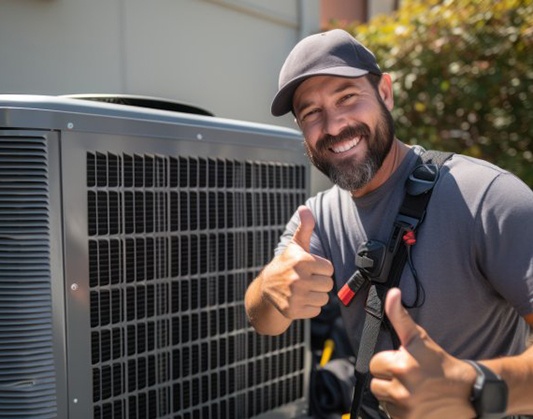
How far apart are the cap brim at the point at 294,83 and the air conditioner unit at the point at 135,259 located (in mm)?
295

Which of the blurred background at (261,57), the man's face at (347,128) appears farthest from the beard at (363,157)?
the blurred background at (261,57)

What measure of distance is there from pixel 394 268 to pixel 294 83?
2.04 ft

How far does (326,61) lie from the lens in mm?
1857

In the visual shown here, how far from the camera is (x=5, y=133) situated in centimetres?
169

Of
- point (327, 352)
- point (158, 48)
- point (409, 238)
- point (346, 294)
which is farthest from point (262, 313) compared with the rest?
point (327, 352)

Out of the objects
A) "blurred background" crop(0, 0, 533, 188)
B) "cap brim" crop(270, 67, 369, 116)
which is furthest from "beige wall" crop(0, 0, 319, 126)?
"cap brim" crop(270, 67, 369, 116)

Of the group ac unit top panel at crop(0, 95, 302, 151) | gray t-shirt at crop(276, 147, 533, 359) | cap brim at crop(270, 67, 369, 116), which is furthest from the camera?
cap brim at crop(270, 67, 369, 116)

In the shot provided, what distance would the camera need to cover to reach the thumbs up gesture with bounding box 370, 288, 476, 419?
4.15 ft

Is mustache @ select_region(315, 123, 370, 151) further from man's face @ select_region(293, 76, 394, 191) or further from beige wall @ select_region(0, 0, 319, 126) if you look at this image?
beige wall @ select_region(0, 0, 319, 126)

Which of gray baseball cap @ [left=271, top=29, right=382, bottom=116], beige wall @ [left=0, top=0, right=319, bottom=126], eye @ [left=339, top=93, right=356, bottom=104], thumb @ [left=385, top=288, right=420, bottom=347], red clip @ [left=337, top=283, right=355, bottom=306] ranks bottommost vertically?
red clip @ [left=337, top=283, right=355, bottom=306]

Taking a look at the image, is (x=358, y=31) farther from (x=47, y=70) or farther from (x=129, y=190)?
(x=129, y=190)

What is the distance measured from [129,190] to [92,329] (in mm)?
425

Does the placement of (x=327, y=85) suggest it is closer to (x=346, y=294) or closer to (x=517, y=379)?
(x=346, y=294)

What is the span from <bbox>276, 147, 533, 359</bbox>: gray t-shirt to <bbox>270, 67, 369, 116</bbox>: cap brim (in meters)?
0.33
